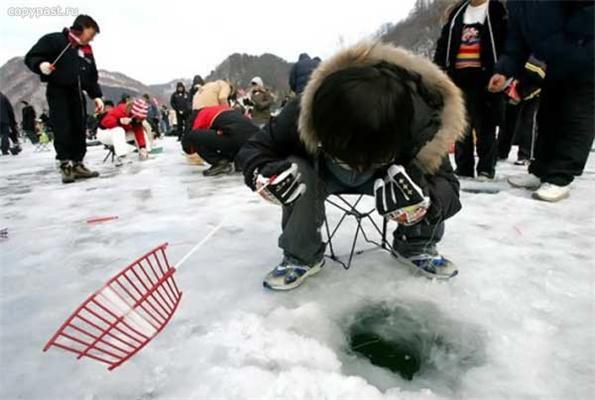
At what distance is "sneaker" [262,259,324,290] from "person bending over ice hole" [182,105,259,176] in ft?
7.96

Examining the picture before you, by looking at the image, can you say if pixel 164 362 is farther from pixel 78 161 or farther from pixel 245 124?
pixel 78 161

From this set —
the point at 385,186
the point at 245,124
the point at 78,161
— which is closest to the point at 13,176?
the point at 78,161

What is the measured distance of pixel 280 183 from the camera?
130 cm

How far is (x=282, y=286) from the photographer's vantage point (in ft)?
4.71

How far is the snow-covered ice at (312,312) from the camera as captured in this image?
0.96 metres

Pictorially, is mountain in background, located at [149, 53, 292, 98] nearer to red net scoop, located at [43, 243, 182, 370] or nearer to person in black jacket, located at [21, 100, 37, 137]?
person in black jacket, located at [21, 100, 37, 137]

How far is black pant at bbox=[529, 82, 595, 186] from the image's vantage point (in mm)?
2373

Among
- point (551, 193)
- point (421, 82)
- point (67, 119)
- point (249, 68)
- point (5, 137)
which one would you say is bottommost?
point (5, 137)

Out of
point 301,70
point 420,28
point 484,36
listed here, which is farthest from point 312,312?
point 420,28

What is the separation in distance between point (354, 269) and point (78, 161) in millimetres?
3707

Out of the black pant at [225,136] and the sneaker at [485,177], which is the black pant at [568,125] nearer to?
the sneaker at [485,177]

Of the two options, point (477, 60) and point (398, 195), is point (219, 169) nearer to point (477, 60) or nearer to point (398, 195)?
point (477, 60)

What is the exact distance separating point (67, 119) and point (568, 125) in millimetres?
4160

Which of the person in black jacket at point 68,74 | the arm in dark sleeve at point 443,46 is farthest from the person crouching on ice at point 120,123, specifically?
the arm in dark sleeve at point 443,46
